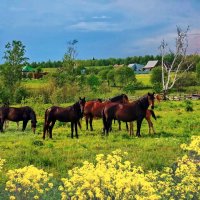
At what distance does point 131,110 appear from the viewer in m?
21.3

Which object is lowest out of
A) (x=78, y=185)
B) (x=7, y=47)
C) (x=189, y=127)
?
(x=189, y=127)

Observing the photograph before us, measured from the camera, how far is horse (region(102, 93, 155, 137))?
2105 centimetres

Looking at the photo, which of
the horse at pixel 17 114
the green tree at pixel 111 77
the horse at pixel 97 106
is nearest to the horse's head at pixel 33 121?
the horse at pixel 17 114

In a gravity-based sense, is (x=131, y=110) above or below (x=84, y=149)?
above

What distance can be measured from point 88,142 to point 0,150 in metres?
3.80

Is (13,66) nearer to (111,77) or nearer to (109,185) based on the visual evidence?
(111,77)

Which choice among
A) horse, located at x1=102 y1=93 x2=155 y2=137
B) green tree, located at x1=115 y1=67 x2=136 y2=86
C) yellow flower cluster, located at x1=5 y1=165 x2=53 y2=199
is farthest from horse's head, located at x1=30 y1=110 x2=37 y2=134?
green tree, located at x1=115 y1=67 x2=136 y2=86

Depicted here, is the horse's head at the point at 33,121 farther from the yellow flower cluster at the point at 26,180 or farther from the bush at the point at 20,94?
the bush at the point at 20,94

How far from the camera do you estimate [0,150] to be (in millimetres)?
17344

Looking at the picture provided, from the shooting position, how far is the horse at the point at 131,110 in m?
21.0

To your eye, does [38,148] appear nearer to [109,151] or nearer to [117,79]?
[109,151]

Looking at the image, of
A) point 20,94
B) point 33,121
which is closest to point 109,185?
point 33,121

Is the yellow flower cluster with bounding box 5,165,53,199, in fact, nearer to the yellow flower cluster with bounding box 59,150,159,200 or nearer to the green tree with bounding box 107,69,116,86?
the yellow flower cluster with bounding box 59,150,159,200

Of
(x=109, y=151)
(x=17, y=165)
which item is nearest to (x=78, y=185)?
(x=17, y=165)
